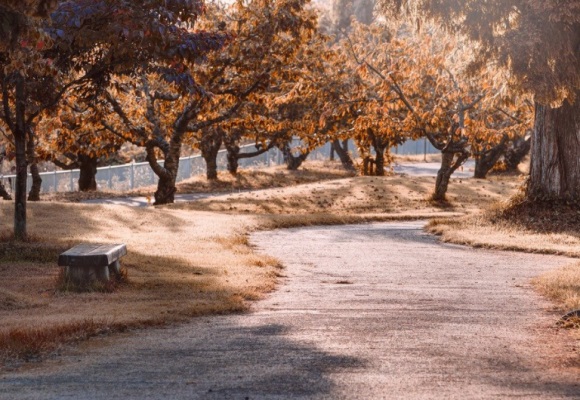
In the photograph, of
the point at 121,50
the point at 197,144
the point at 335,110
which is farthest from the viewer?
the point at 197,144

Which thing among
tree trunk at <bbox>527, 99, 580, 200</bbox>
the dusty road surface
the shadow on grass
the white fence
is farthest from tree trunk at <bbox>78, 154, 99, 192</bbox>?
the dusty road surface

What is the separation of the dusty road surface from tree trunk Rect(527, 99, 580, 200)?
836 cm

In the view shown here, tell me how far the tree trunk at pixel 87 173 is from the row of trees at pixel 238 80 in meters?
0.09

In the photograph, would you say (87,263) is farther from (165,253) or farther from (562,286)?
(562,286)

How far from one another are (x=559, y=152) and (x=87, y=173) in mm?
23603

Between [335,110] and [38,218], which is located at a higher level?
[335,110]

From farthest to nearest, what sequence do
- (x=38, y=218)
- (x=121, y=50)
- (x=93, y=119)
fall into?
(x=93, y=119) → (x=38, y=218) → (x=121, y=50)

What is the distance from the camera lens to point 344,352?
314 inches

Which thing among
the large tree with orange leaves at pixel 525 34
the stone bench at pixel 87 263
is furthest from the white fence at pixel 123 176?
the stone bench at pixel 87 263

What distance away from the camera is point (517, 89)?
57.3 ft

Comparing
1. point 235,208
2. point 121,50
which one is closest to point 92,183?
point 235,208

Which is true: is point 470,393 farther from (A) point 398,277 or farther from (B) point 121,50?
(B) point 121,50

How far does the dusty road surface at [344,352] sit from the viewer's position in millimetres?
6785

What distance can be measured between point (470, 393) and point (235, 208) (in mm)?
21563
